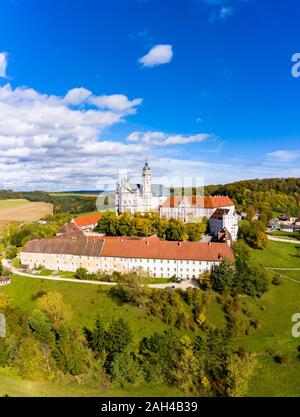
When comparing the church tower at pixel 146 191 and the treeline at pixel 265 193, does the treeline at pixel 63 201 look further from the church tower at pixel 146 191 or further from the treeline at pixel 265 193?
the treeline at pixel 265 193

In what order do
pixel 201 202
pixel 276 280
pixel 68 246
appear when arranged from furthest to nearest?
pixel 201 202, pixel 68 246, pixel 276 280

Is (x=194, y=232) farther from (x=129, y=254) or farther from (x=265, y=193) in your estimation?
(x=265, y=193)

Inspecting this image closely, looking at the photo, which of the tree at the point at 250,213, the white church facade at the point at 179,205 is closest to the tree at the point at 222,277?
the white church facade at the point at 179,205

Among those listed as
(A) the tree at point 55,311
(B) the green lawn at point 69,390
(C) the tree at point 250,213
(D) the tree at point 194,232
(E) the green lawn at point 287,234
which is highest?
(C) the tree at point 250,213

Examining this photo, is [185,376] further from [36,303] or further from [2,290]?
[2,290]

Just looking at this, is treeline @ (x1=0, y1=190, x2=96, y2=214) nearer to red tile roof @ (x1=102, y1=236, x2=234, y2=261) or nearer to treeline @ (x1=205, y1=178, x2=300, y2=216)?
treeline @ (x1=205, y1=178, x2=300, y2=216)

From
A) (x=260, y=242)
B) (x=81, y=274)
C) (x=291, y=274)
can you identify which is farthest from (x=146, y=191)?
(x=291, y=274)
